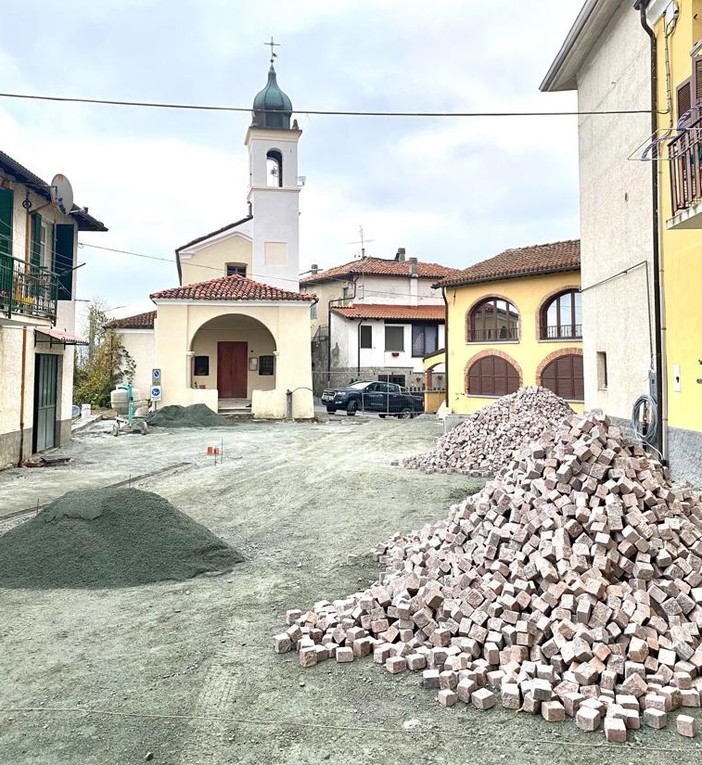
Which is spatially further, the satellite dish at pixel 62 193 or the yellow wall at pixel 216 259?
the yellow wall at pixel 216 259

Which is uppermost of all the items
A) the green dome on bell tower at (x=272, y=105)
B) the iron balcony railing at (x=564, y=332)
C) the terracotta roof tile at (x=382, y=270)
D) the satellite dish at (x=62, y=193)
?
the green dome on bell tower at (x=272, y=105)

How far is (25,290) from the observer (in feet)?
41.5

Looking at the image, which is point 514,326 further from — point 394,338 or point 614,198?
point 394,338

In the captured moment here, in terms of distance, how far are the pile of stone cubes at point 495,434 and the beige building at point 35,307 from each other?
27.9 ft

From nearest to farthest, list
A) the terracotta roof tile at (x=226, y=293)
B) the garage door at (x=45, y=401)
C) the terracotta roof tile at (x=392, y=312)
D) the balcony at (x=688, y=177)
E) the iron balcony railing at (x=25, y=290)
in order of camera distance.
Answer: the balcony at (x=688, y=177), the iron balcony railing at (x=25, y=290), the garage door at (x=45, y=401), the terracotta roof tile at (x=226, y=293), the terracotta roof tile at (x=392, y=312)

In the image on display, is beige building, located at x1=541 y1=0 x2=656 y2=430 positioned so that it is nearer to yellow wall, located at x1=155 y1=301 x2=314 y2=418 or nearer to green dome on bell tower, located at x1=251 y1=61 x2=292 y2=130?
yellow wall, located at x1=155 y1=301 x2=314 y2=418

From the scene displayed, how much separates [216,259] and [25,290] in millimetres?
18250

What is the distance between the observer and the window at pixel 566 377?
19281mm

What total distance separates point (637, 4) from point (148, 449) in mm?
14383

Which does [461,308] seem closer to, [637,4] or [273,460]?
[273,460]

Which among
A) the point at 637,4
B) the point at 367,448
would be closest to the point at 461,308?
the point at 367,448

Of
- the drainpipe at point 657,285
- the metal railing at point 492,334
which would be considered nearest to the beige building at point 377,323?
the metal railing at point 492,334

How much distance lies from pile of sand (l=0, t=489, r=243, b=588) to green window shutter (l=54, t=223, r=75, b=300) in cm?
989

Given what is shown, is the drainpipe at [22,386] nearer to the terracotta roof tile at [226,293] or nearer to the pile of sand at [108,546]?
the pile of sand at [108,546]
